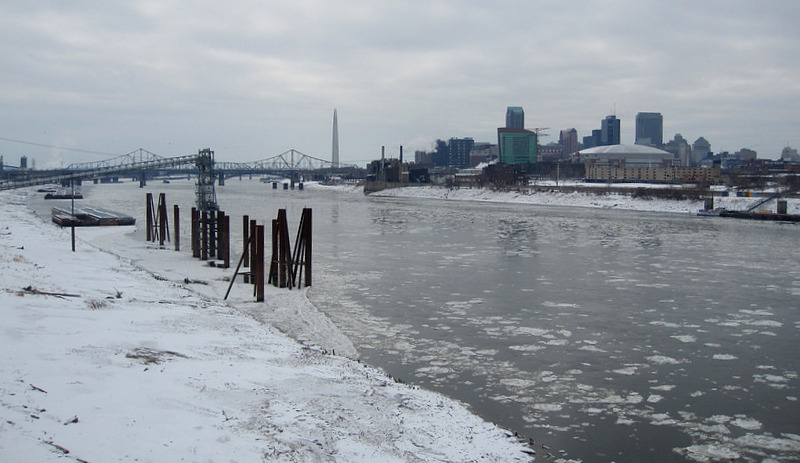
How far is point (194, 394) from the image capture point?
35.8 feet

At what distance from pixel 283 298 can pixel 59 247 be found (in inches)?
648

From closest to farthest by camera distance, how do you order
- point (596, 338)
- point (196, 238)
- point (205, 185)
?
1. point (596, 338)
2. point (196, 238)
3. point (205, 185)

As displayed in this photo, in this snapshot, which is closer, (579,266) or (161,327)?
(161,327)

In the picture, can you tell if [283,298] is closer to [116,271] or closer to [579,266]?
[116,271]

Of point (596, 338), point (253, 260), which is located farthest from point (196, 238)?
point (596, 338)

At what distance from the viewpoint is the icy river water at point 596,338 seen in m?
11.5

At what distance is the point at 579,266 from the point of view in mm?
30719

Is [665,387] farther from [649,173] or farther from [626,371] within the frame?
[649,173]

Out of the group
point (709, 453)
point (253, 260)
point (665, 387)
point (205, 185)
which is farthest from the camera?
point (205, 185)

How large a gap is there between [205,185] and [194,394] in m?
31.5

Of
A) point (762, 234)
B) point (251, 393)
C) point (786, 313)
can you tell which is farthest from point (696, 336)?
point (762, 234)

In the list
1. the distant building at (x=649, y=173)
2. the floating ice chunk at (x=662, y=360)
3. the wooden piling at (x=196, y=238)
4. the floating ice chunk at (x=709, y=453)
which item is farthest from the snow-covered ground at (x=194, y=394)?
the distant building at (x=649, y=173)

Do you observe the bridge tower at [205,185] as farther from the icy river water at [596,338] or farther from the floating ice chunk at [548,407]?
the floating ice chunk at [548,407]

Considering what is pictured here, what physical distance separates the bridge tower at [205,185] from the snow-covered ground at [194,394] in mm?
20689
